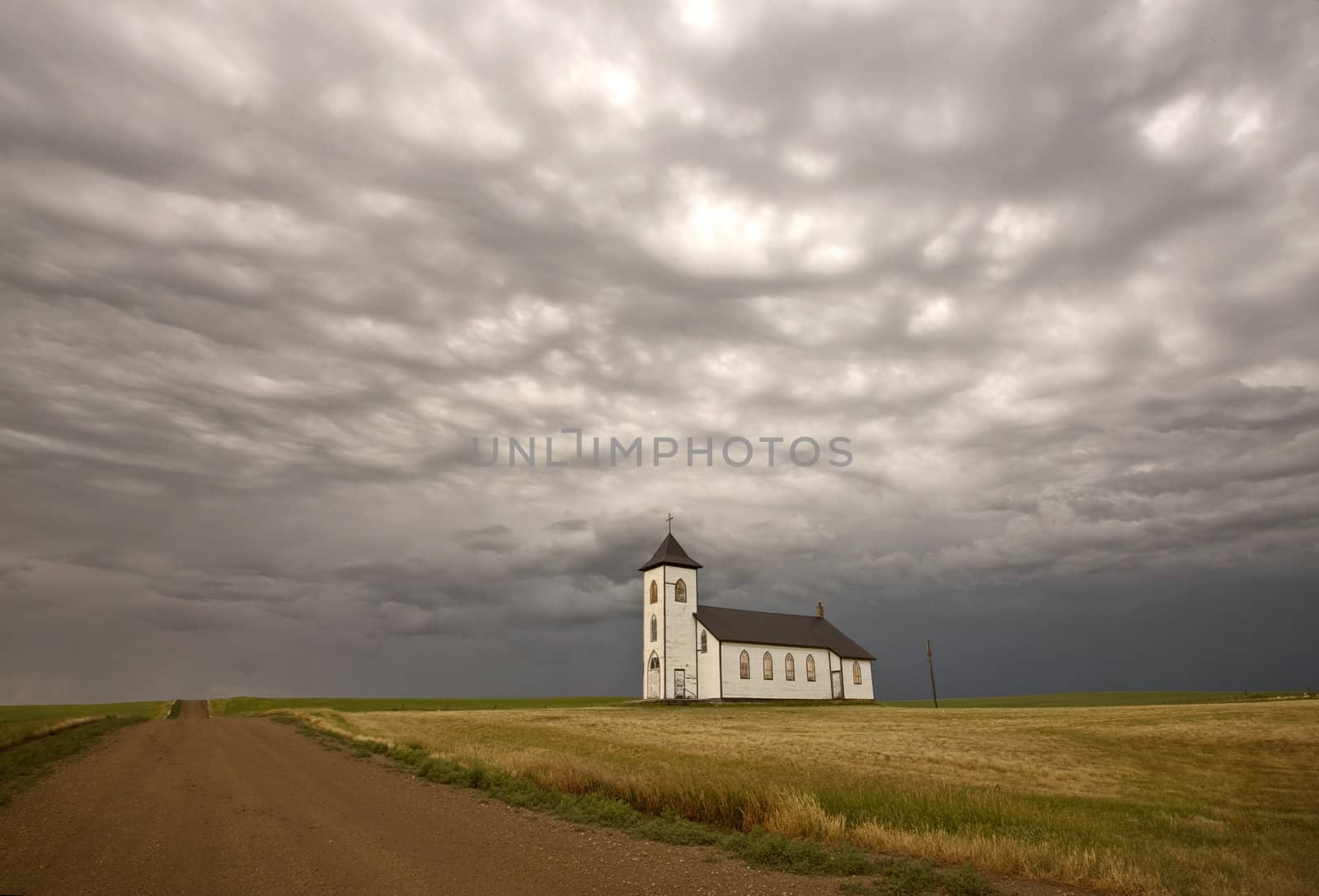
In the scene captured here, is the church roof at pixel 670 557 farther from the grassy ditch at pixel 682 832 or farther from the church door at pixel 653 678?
the grassy ditch at pixel 682 832

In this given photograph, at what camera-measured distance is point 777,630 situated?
7150 centimetres

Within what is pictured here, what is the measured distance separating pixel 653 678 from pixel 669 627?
476 cm

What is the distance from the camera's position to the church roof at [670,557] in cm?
6669

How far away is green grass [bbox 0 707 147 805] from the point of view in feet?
59.3

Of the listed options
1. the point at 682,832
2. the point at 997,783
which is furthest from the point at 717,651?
the point at 682,832

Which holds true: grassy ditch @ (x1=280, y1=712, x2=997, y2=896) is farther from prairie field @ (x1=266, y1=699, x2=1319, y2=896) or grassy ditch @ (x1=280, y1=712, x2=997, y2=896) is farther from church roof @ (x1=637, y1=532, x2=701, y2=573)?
church roof @ (x1=637, y1=532, x2=701, y2=573)

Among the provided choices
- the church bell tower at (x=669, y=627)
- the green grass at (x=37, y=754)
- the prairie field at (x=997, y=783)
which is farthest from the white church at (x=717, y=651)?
the green grass at (x=37, y=754)

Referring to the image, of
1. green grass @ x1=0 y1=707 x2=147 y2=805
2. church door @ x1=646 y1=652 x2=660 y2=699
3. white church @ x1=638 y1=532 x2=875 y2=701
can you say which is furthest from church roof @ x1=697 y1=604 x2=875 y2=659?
green grass @ x1=0 y1=707 x2=147 y2=805

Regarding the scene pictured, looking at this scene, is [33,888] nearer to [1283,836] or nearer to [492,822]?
[492,822]

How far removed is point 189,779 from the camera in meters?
18.7

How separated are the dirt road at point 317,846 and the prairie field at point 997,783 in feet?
7.54

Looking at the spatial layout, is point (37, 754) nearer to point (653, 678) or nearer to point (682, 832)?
point (682, 832)

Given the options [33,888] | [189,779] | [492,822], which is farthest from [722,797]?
[189,779]

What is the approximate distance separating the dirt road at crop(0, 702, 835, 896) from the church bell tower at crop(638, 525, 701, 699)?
47.7 metres
